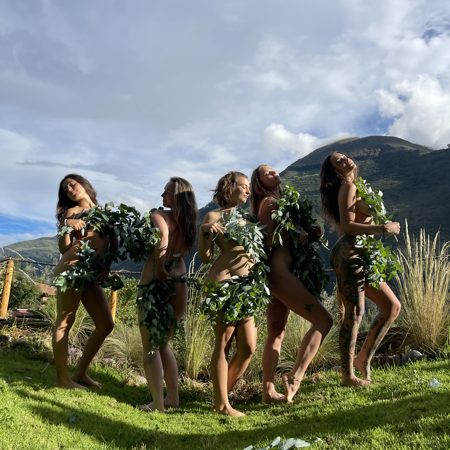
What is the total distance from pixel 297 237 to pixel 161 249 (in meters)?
1.32

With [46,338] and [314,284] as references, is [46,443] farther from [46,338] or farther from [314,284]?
[46,338]

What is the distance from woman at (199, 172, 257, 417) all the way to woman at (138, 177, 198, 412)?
0.42 metres

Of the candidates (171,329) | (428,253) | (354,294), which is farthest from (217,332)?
(428,253)

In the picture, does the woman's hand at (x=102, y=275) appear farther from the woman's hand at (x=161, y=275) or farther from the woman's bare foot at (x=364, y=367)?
the woman's bare foot at (x=364, y=367)

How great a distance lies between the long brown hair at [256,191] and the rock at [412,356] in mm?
2404

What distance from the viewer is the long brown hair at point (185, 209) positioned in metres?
3.85

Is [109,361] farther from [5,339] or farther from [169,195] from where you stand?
[169,195]

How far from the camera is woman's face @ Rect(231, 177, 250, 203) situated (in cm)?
363

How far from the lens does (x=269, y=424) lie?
2.97 meters

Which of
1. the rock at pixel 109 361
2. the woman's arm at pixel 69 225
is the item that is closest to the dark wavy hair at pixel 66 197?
the woman's arm at pixel 69 225

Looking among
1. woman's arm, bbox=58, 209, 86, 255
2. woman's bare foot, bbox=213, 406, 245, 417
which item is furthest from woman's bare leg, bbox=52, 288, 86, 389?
woman's bare foot, bbox=213, 406, 245, 417

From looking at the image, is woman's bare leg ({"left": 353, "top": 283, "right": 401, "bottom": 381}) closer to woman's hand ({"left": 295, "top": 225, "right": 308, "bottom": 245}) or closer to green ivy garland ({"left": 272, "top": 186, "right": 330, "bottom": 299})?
green ivy garland ({"left": 272, "top": 186, "right": 330, "bottom": 299})

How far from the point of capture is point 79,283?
382cm

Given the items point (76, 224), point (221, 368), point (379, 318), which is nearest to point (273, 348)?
point (221, 368)
